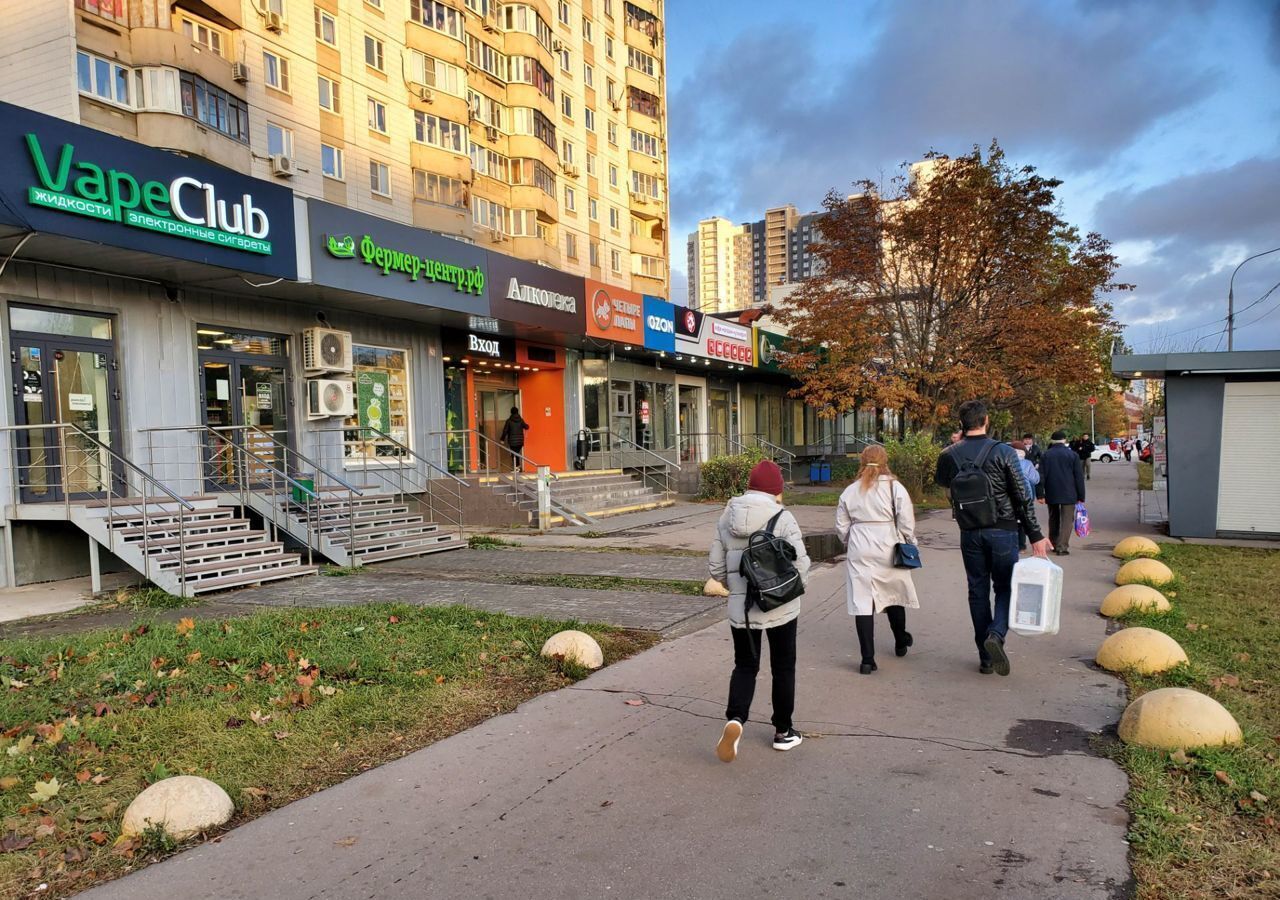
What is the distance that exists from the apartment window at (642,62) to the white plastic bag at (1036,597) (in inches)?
1784

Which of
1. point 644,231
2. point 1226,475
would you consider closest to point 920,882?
point 1226,475

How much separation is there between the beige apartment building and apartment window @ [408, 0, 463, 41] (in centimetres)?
6

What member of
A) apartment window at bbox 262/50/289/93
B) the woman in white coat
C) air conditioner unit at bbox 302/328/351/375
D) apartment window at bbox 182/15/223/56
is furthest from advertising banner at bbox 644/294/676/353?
the woman in white coat

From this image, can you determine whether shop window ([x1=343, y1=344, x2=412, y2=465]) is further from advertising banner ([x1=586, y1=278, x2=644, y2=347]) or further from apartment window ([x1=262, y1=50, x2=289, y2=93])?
apartment window ([x1=262, y1=50, x2=289, y2=93])

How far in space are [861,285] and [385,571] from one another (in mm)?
18112

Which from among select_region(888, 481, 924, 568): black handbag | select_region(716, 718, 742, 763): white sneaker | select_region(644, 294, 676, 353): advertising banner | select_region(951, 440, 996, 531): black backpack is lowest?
select_region(716, 718, 742, 763): white sneaker

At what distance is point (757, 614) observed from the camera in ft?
14.0

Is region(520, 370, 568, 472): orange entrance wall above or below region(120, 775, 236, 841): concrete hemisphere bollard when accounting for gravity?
above

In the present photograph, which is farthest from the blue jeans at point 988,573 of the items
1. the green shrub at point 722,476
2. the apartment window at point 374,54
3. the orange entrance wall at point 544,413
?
the apartment window at point 374,54

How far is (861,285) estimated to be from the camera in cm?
2442

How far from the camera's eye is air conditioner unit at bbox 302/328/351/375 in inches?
560

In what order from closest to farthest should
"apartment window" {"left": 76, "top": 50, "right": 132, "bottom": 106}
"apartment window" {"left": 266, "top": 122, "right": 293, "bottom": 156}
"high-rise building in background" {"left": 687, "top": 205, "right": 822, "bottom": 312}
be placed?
"apartment window" {"left": 76, "top": 50, "right": 132, "bottom": 106} < "apartment window" {"left": 266, "top": 122, "right": 293, "bottom": 156} < "high-rise building in background" {"left": 687, "top": 205, "right": 822, "bottom": 312}

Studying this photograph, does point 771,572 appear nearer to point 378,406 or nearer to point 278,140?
point 378,406

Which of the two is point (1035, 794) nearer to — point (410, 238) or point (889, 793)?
point (889, 793)
